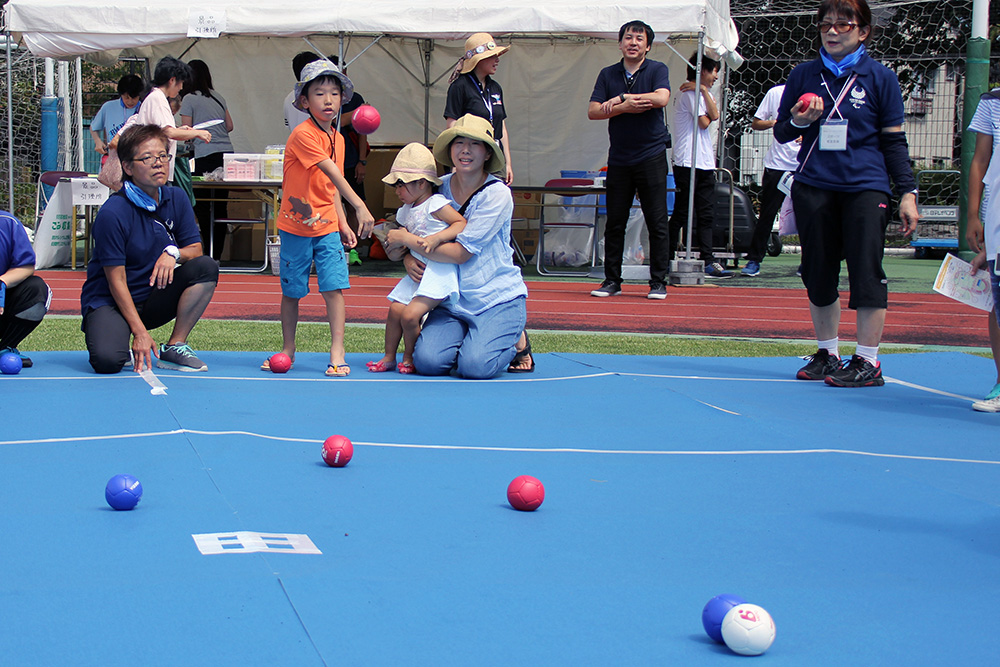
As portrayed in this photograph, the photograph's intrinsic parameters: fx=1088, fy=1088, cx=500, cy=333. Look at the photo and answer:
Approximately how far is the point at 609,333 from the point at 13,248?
388cm

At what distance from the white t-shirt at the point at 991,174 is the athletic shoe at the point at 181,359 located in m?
3.97

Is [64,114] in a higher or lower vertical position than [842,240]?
higher

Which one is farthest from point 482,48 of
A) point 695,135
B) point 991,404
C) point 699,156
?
point 991,404

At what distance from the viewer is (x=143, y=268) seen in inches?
230

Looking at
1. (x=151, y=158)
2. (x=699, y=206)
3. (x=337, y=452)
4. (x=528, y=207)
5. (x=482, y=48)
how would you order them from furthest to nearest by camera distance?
1. (x=528, y=207)
2. (x=699, y=206)
3. (x=482, y=48)
4. (x=151, y=158)
5. (x=337, y=452)

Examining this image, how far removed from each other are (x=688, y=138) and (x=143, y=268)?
22.9ft

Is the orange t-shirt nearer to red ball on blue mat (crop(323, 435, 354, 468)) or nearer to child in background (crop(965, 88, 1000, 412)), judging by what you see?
red ball on blue mat (crop(323, 435, 354, 468))

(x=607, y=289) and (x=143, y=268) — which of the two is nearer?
(x=143, y=268)

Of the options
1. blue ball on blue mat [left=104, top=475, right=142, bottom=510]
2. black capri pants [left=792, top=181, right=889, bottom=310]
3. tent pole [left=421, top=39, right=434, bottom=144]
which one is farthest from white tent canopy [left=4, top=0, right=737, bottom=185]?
blue ball on blue mat [left=104, top=475, right=142, bottom=510]

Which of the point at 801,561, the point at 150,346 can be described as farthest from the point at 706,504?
the point at 150,346

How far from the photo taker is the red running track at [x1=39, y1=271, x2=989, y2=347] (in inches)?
314

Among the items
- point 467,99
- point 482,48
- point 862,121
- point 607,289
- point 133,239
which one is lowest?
point 607,289

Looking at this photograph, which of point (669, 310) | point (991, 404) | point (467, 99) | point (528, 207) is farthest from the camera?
point (528, 207)

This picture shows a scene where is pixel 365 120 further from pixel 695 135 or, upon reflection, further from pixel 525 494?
pixel 525 494
